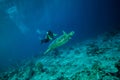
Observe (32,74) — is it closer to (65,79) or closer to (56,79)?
(56,79)

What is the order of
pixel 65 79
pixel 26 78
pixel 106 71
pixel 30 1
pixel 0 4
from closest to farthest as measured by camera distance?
pixel 106 71 < pixel 65 79 < pixel 26 78 < pixel 0 4 < pixel 30 1

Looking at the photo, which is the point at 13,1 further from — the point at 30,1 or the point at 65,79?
the point at 65,79

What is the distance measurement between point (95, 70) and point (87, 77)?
0.57 metres

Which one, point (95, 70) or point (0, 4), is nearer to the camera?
point (95, 70)

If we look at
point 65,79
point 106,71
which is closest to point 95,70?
point 106,71

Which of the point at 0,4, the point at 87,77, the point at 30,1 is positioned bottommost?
the point at 87,77

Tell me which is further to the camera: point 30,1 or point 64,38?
point 30,1

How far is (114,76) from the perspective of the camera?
215 inches

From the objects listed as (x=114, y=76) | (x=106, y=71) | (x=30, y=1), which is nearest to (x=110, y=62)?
(x=106, y=71)

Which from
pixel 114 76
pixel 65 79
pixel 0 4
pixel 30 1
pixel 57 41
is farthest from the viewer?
pixel 30 1

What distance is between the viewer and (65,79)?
6.60 m

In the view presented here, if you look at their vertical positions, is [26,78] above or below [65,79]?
above

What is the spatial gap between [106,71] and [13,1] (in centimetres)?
2160

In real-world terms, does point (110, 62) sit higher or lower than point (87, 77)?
higher
